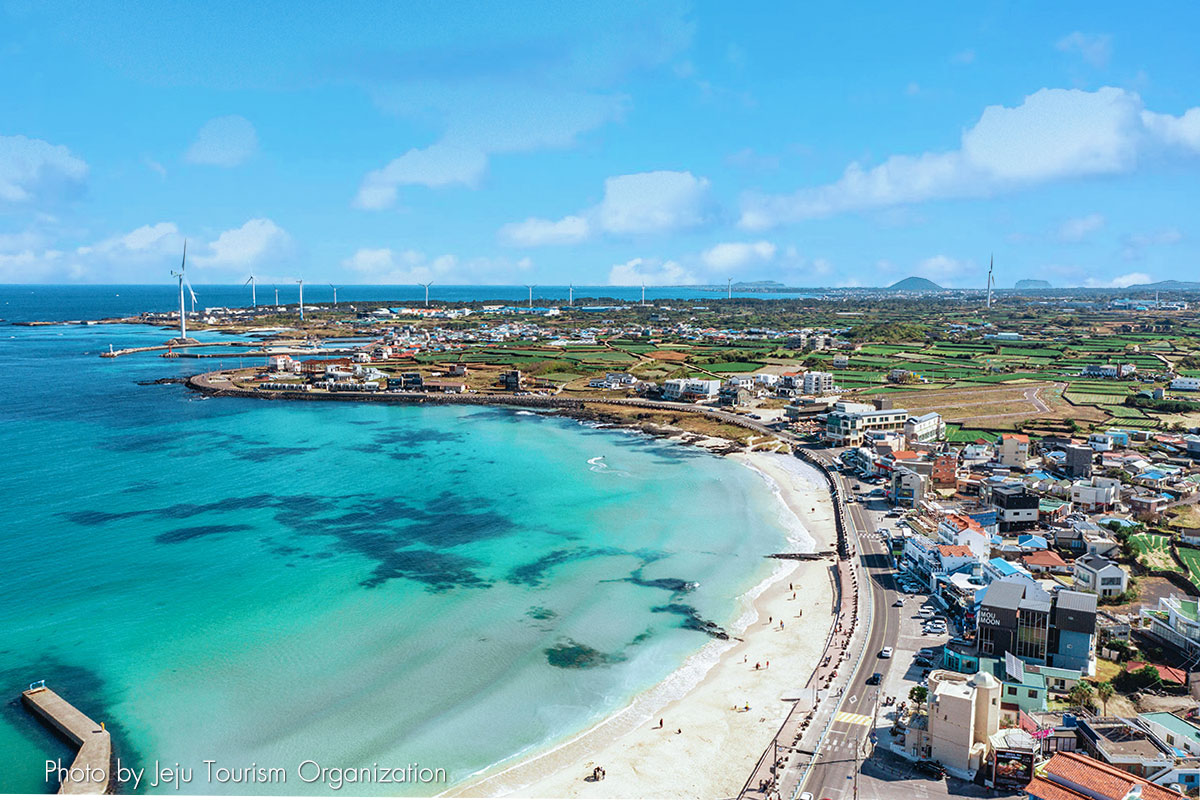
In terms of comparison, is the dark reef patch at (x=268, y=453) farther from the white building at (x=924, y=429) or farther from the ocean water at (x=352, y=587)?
the white building at (x=924, y=429)

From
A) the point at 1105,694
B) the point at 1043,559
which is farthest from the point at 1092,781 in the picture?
the point at 1043,559

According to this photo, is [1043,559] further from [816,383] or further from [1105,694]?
[816,383]

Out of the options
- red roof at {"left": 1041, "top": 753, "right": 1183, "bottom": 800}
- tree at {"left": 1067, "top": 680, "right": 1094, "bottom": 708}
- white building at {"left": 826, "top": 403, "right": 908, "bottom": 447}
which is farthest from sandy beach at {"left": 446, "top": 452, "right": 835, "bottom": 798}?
white building at {"left": 826, "top": 403, "right": 908, "bottom": 447}

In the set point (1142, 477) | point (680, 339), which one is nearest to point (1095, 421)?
point (1142, 477)

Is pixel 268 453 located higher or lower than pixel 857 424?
lower

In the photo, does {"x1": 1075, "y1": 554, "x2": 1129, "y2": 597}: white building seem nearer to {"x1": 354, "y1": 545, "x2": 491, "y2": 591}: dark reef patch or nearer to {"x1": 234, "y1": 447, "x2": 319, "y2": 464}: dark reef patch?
{"x1": 354, "y1": 545, "x2": 491, "y2": 591}: dark reef patch

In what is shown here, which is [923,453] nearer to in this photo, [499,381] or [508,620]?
[508,620]
